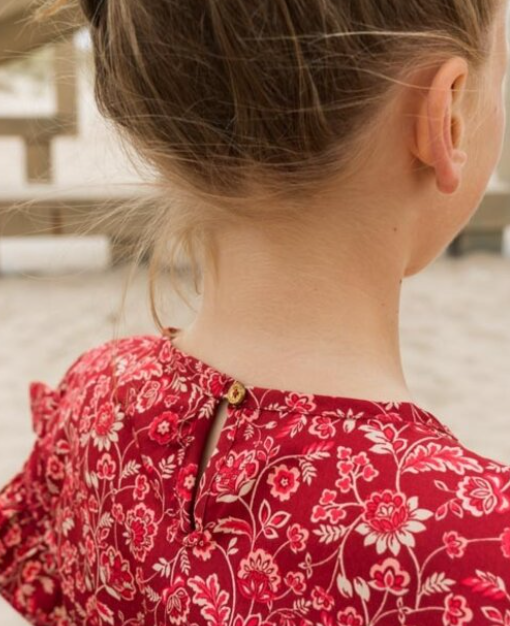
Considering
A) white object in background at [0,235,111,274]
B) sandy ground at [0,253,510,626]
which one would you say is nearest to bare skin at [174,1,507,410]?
sandy ground at [0,253,510,626]

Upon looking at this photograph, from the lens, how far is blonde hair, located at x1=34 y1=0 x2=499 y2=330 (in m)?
A: 0.52

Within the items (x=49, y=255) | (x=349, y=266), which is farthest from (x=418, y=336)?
(x=349, y=266)

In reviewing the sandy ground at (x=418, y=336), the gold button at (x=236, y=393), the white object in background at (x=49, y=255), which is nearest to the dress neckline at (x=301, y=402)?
the gold button at (x=236, y=393)

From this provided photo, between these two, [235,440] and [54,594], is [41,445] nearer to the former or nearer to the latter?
[54,594]

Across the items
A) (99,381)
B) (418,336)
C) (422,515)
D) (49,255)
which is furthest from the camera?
(49,255)

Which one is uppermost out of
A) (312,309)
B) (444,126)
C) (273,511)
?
(444,126)

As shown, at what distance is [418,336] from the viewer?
6.89 ft

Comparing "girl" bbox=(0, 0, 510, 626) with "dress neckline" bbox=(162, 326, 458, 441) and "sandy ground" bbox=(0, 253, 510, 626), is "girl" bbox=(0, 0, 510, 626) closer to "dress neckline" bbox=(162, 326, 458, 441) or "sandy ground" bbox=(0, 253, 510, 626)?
"dress neckline" bbox=(162, 326, 458, 441)

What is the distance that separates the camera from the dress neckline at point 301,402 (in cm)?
55

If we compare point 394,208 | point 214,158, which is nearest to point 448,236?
point 394,208

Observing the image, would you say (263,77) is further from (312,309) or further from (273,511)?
(273,511)

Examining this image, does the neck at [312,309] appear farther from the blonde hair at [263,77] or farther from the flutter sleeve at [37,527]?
the flutter sleeve at [37,527]

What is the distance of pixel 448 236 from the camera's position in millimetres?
677

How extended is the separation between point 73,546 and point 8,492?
147mm
